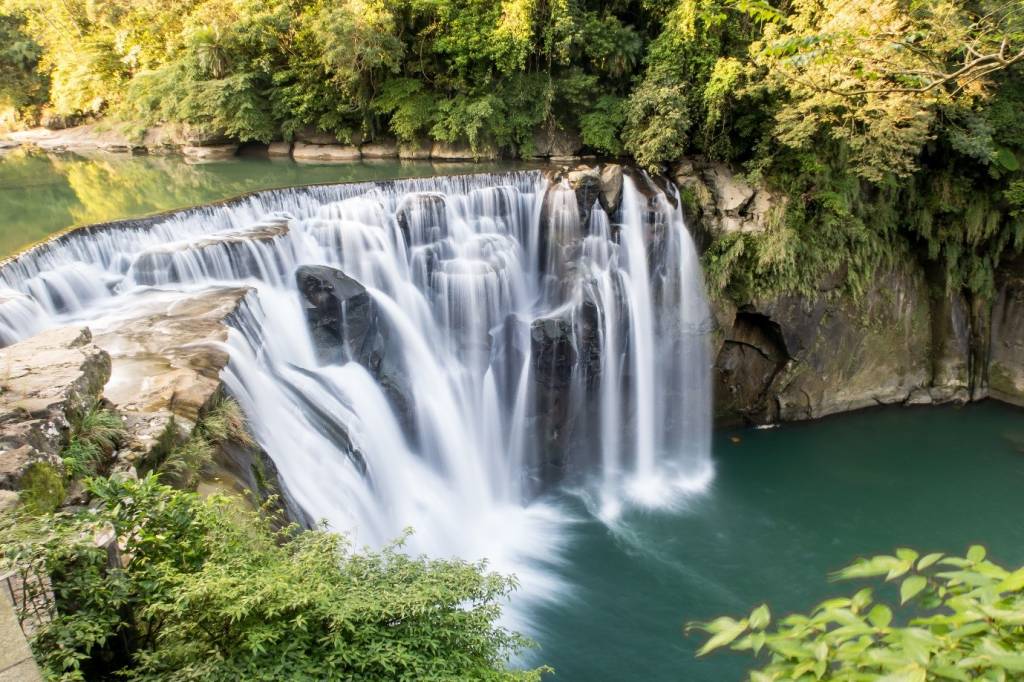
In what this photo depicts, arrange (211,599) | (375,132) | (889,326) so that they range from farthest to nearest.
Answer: (375,132) → (889,326) → (211,599)

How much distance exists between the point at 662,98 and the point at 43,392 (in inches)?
513

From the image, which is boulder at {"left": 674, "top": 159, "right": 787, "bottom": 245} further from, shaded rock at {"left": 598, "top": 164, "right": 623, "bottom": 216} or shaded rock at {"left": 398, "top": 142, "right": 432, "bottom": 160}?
shaded rock at {"left": 398, "top": 142, "right": 432, "bottom": 160}

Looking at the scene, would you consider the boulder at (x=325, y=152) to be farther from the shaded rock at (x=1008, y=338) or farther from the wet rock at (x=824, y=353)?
the shaded rock at (x=1008, y=338)

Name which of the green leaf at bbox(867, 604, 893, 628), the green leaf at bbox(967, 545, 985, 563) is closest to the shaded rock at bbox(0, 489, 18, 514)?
the green leaf at bbox(867, 604, 893, 628)

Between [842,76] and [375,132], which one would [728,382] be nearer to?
[842,76]

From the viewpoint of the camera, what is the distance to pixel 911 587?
1.73 m

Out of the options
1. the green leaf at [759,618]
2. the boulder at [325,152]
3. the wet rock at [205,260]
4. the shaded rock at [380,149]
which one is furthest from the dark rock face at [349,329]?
the boulder at [325,152]

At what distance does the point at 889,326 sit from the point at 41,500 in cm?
1518

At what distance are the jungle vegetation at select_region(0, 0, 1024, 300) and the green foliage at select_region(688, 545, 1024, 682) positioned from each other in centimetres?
616

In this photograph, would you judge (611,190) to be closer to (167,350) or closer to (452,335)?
(452,335)

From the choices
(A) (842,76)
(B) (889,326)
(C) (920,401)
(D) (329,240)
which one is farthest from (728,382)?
(D) (329,240)

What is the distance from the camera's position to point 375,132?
19297mm

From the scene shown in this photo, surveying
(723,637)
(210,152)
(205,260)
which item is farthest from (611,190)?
(210,152)

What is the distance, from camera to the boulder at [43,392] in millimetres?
4355
